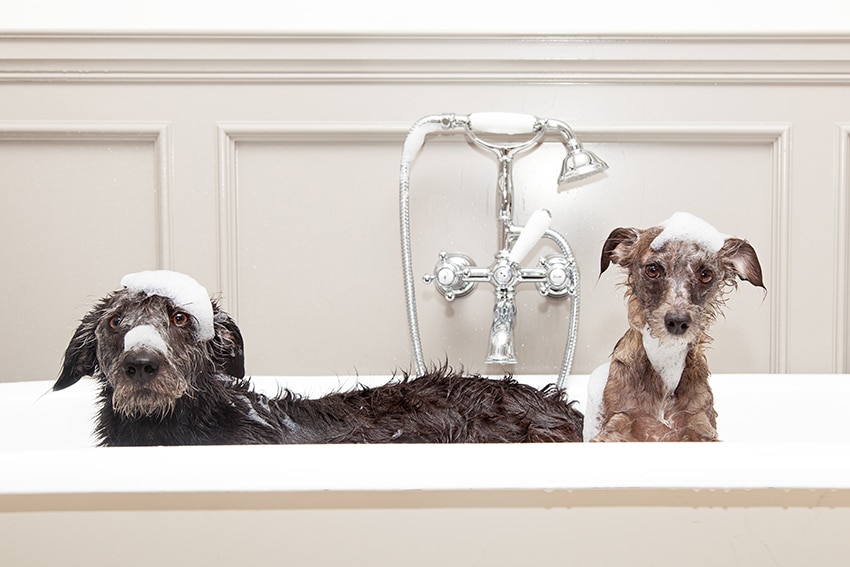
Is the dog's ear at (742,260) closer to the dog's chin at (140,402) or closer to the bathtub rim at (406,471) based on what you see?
the bathtub rim at (406,471)

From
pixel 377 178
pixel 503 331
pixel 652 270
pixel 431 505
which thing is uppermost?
pixel 377 178

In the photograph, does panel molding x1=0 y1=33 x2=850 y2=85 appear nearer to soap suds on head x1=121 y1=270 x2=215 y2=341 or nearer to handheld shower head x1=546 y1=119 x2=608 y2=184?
handheld shower head x1=546 y1=119 x2=608 y2=184

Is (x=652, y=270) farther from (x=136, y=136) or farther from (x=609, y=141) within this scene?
(x=136, y=136)

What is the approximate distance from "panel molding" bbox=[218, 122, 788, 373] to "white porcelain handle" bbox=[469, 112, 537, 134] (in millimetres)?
Answer: 255

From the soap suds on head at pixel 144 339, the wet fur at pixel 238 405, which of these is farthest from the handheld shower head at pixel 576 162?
the soap suds on head at pixel 144 339

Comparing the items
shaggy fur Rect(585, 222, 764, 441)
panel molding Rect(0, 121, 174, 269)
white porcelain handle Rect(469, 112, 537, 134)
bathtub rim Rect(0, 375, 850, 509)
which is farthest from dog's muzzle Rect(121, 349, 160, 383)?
panel molding Rect(0, 121, 174, 269)

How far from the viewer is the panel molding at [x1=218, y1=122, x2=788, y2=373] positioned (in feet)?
5.09

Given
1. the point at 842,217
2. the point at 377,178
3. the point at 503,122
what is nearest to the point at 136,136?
the point at 377,178

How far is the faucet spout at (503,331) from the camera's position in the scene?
1.26 m

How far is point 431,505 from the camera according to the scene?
2.04ft

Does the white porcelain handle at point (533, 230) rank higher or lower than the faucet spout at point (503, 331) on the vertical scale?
higher

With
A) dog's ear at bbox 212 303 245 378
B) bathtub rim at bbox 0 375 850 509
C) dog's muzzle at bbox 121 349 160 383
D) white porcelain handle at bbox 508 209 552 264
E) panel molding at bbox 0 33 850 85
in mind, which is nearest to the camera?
bathtub rim at bbox 0 375 850 509

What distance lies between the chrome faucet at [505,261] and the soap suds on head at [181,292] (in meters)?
0.60

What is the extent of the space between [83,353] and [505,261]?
2.53ft
